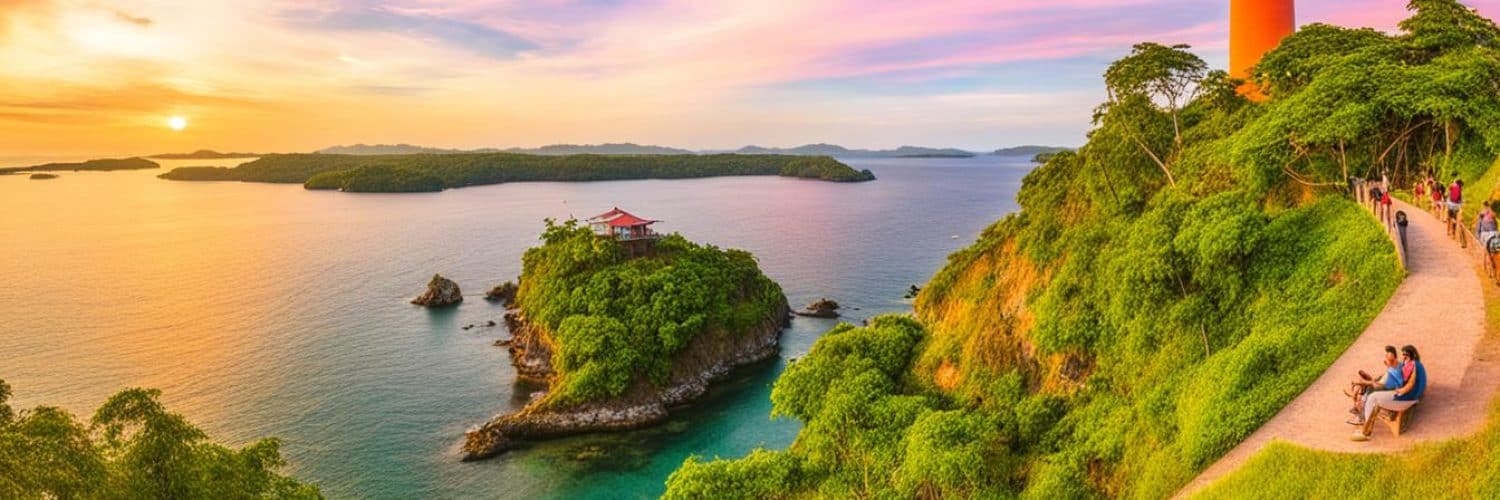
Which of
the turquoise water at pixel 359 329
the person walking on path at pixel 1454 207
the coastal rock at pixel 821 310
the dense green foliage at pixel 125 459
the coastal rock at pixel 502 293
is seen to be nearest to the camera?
→ the dense green foliage at pixel 125 459

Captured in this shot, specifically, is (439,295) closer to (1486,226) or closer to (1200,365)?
(1200,365)

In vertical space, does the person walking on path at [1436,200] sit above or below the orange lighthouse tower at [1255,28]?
below

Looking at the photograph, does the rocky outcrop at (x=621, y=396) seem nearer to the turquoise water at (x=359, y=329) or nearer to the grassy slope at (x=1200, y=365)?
the turquoise water at (x=359, y=329)

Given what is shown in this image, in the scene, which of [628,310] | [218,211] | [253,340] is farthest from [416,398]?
[218,211]

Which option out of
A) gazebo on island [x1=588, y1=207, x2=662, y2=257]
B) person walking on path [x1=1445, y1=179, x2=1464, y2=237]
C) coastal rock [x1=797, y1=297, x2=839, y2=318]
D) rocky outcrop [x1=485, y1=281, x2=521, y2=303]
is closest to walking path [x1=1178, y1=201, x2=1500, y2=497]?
person walking on path [x1=1445, y1=179, x2=1464, y2=237]

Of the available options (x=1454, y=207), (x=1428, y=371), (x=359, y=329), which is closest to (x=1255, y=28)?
(x=1454, y=207)

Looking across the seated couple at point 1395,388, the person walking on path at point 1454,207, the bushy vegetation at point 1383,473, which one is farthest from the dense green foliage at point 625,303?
the seated couple at point 1395,388

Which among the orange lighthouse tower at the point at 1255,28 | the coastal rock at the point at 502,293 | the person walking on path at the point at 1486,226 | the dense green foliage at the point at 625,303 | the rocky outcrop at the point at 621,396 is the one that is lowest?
the rocky outcrop at the point at 621,396
